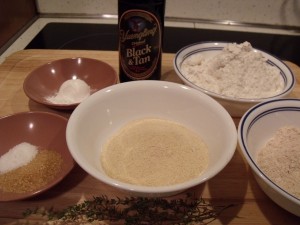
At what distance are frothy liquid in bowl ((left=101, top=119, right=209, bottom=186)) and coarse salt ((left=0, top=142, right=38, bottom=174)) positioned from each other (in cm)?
17

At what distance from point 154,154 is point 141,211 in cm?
12

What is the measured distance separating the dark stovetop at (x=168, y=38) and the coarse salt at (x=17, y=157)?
2.28 ft

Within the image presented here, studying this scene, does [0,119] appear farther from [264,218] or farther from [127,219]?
[264,218]

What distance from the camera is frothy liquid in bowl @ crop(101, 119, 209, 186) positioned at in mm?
551

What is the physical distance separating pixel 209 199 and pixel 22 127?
475 mm

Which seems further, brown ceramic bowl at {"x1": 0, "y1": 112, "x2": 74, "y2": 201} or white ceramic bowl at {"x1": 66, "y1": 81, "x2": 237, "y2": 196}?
brown ceramic bowl at {"x1": 0, "y1": 112, "x2": 74, "y2": 201}

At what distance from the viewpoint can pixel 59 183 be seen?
0.58 m

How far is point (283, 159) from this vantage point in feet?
1.97

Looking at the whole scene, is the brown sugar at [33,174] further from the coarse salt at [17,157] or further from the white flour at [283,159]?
the white flour at [283,159]

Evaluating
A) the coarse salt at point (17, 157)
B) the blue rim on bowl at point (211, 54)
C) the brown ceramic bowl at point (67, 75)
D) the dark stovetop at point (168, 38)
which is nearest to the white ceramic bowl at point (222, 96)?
the blue rim on bowl at point (211, 54)

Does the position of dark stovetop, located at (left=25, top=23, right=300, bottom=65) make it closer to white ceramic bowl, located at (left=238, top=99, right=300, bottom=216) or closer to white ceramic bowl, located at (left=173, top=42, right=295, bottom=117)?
white ceramic bowl, located at (left=173, top=42, right=295, bottom=117)

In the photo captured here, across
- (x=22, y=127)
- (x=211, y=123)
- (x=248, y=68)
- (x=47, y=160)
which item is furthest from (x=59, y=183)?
(x=248, y=68)

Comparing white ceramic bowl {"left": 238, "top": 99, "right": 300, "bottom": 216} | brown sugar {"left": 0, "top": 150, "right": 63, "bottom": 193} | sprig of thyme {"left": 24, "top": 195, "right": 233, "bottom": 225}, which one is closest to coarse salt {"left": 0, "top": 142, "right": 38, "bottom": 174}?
brown sugar {"left": 0, "top": 150, "right": 63, "bottom": 193}

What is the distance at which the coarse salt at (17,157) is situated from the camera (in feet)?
2.03
